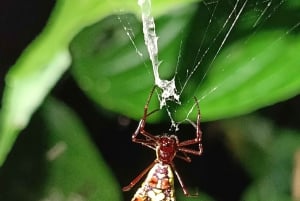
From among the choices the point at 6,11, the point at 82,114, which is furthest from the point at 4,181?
the point at 6,11

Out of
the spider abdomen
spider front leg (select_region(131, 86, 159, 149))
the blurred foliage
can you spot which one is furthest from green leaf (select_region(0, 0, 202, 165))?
the spider abdomen

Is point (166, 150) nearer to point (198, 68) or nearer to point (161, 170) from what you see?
point (161, 170)

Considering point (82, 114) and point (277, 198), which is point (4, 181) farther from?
point (277, 198)

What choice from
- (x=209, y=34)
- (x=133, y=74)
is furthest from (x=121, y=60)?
(x=209, y=34)

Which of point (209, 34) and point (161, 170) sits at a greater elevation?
point (209, 34)

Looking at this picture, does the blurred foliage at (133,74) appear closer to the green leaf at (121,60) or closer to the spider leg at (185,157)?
the green leaf at (121,60)

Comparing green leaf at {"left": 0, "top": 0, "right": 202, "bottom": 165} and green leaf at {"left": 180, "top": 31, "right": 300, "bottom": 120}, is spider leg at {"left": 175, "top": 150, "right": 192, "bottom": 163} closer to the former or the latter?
green leaf at {"left": 180, "top": 31, "right": 300, "bottom": 120}
